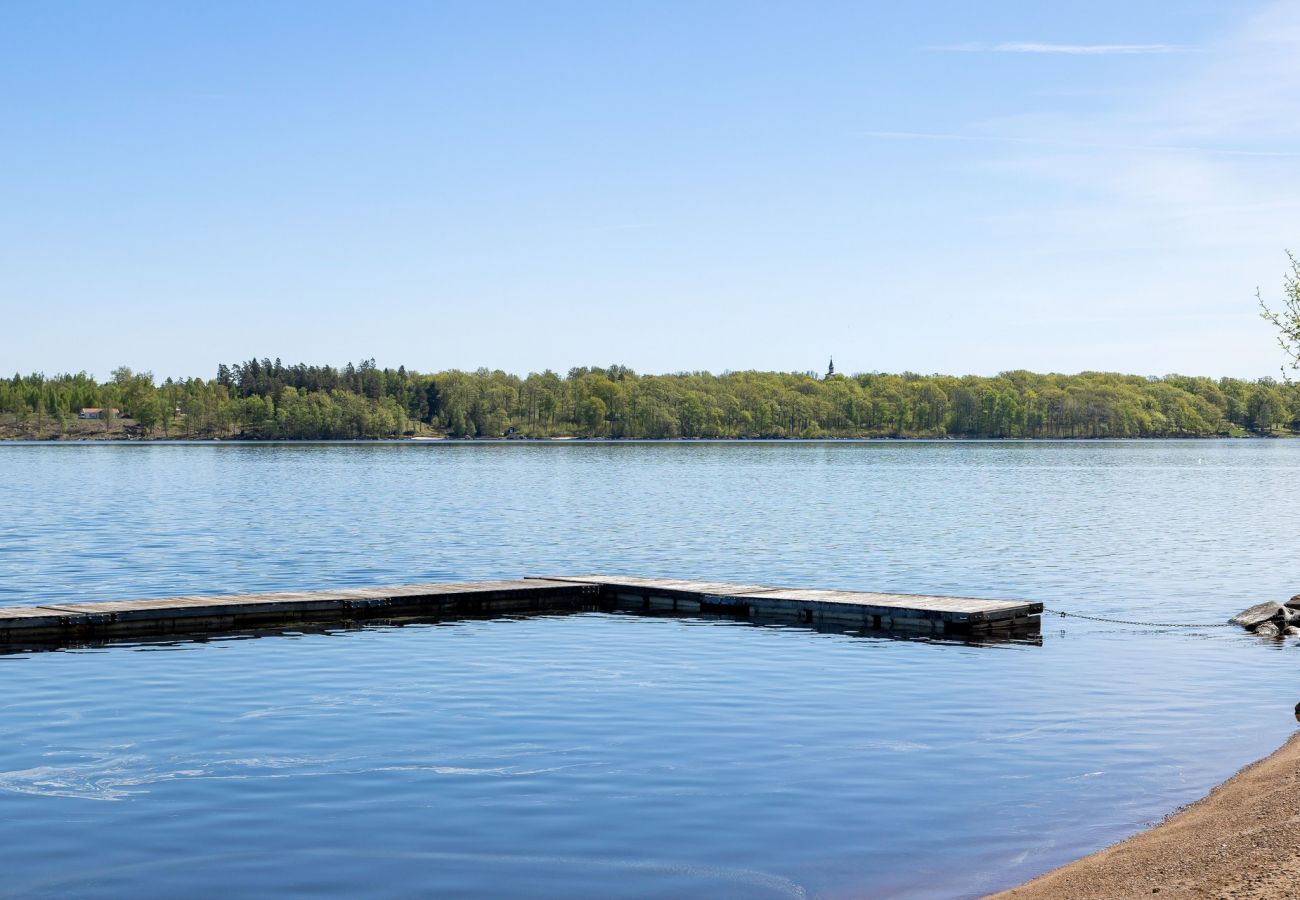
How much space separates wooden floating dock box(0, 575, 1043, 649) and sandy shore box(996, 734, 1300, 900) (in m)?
13.4

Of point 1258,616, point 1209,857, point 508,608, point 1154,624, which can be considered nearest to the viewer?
point 1209,857

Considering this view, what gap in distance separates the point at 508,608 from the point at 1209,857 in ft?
68.0

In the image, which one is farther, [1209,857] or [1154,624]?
[1154,624]

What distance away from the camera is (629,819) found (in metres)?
13.9

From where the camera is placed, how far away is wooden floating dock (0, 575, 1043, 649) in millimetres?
25172

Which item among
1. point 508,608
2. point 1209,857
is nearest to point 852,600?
point 508,608

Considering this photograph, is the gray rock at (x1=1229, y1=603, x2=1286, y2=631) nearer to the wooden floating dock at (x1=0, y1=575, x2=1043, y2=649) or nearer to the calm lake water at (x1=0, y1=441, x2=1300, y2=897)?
the calm lake water at (x1=0, y1=441, x2=1300, y2=897)

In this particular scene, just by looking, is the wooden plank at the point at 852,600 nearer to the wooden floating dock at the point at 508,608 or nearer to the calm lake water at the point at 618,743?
the wooden floating dock at the point at 508,608

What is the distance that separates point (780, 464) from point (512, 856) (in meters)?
153

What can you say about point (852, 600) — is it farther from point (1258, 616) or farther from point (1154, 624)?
point (1258, 616)

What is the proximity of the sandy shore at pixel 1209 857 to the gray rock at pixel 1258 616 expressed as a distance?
1571 cm

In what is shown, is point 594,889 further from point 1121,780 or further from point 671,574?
point 671,574

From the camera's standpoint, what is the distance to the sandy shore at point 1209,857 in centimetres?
1032

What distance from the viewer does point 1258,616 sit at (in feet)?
95.7
